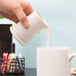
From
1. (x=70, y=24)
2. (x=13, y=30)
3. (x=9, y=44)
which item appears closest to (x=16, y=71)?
(x=9, y=44)

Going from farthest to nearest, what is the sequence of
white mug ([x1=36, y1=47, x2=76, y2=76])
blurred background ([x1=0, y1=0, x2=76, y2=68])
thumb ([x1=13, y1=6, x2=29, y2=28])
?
1. blurred background ([x1=0, y1=0, x2=76, y2=68])
2. thumb ([x1=13, y1=6, x2=29, y2=28])
3. white mug ([x1=36, y1=47, x2=76, y2=76])

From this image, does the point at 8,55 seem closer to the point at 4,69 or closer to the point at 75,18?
the point at 4,69

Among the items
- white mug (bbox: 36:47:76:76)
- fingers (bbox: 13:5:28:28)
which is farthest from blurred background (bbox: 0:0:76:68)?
white mug (bbox: 36:47:76:76)

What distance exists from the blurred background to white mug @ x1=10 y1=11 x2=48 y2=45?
691 mm

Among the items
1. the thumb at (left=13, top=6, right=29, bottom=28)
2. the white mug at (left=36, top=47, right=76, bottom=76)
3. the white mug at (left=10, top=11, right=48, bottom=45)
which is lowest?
the white mug at (left=36, top=47, right=76, bottom=76)

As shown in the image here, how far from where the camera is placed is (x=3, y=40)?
4.14ft

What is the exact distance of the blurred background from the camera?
135cm

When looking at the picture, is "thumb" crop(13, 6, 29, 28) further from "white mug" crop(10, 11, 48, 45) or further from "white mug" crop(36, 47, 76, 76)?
"white mug" crop(36, 47, 76, 76)

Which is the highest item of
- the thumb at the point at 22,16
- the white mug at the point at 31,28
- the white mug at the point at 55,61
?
the thumb at the point at 22,16

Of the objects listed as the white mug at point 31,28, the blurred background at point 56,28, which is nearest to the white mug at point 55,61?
the white mug at point 31,28

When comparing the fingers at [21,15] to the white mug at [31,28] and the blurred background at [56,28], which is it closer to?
the white mug at [31,28]

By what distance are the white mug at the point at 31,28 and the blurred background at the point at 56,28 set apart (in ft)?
2.27

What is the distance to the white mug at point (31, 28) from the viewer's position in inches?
24.0

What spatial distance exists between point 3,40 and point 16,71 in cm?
20
